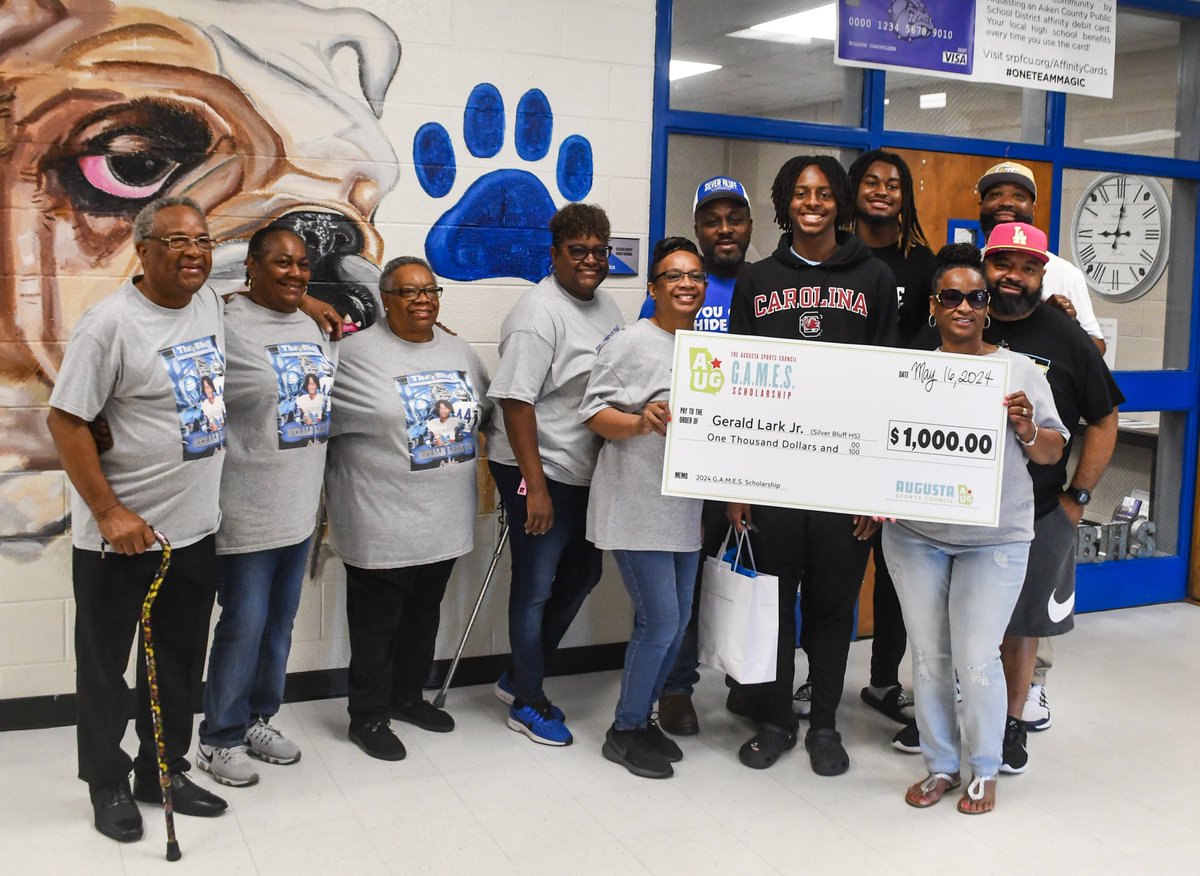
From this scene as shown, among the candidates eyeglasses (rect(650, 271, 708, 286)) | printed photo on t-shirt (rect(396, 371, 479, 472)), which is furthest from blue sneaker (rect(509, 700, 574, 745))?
eyeglasses (rect(650, 271, 708, 286))

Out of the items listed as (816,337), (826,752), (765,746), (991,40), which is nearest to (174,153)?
(816,337)

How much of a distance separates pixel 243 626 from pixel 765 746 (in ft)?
4.86

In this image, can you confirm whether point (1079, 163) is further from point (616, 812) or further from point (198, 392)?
point (198, 392)

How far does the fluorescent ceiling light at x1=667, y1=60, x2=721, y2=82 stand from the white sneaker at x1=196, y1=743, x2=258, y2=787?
2.63 metres

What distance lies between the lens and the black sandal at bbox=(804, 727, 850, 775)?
124 inches

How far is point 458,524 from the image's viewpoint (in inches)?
126

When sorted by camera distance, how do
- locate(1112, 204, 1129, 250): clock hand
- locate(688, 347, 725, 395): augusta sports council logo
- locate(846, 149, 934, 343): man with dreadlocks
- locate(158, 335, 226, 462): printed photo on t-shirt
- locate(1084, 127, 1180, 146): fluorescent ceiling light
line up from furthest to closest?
locate(1112, 204, 1129, 250): clock hand → locate(1084, 127, 1180, 146): fluorescent ceiling light → locate(846, 149, 934, 343): man with dreadlocks → locate(688, 347, 725, 395): augusta sports council logo → locate(158, 335, 226, 462): printed photo on t-shirt

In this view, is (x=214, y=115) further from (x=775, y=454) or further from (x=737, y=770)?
(x=737, y=770)

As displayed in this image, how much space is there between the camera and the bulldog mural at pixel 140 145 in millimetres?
3131

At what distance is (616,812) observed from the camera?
289 cm

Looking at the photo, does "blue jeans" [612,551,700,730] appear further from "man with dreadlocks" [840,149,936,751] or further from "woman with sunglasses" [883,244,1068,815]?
"man with dreadlocks" [840,149,936,751]

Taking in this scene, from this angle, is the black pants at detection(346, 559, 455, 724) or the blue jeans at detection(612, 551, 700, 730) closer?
the blue jeans at detection(612, 551, 700, 730)

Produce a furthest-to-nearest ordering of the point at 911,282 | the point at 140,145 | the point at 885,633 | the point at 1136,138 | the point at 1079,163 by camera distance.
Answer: the point at 1136,138, the point at 1079,163, the point at 885,633, the point at 911,282, the point at 140,145

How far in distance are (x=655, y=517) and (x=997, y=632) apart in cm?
92
